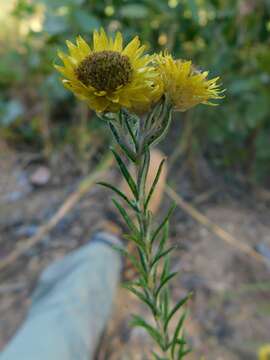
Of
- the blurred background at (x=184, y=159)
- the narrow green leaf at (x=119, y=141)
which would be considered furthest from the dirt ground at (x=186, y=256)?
the narrow green leaf at (x=119, y=141)

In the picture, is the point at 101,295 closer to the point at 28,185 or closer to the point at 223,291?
the point at 223,291

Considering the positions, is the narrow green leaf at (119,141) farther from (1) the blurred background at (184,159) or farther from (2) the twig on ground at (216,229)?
(2) the twig on ground at (216,229)

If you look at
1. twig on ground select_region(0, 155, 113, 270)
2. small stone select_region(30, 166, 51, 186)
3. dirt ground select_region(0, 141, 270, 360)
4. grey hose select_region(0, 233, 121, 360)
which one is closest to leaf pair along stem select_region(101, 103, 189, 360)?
grey hose select_region(0, 233, 121, 360)

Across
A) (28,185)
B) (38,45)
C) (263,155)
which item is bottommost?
(28,185)

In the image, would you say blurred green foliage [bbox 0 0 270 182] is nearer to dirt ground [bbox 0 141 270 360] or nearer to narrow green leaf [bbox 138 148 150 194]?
dirt ground [bbox 0 141 270 360]

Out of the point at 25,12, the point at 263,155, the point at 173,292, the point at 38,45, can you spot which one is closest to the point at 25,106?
the point at 38,45

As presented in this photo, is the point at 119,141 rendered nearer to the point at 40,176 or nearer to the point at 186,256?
the point at 186,256
